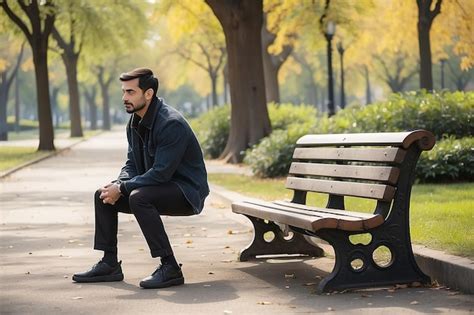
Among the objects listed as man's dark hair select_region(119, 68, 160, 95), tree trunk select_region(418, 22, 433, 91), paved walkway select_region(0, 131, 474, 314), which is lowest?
paved walkway select_region(0, 131, 474, 314)

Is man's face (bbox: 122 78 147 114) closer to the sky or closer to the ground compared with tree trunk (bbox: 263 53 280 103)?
closer to the ground

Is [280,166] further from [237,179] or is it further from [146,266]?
[146,266]

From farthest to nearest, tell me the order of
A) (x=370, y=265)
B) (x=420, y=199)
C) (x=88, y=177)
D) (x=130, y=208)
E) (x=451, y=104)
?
(x=88, y=177)
(x=451, y=104)
(x=420, y=199)
(x=130, y=208)
(x=370, y=265)

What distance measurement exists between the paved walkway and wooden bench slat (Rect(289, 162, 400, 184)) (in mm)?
761

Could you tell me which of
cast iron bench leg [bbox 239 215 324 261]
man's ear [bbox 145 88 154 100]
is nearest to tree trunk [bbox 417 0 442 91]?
cast iron bench leg [bbox 239 215 324 261]

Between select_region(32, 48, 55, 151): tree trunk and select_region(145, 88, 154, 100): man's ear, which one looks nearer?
select_region(145, 88, 154, 100): man's ear

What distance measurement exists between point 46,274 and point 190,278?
1.18 metres

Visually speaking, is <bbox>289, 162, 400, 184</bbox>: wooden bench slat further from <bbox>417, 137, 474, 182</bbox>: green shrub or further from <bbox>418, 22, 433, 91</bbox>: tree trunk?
<bbox>418, 22, 433, 91</bbox>: tree trunk

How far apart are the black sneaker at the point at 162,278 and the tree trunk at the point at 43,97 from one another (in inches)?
1143

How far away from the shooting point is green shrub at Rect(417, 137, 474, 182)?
51.2 feet

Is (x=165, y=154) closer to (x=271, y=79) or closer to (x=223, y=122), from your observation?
(x=223, y=122)

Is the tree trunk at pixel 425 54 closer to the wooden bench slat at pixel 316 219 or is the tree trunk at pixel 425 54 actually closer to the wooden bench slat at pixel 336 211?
the wooden bench slat at pixel 336 211

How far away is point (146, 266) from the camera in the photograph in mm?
8773

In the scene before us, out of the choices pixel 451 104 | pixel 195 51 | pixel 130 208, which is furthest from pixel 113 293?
pixel 195 51
